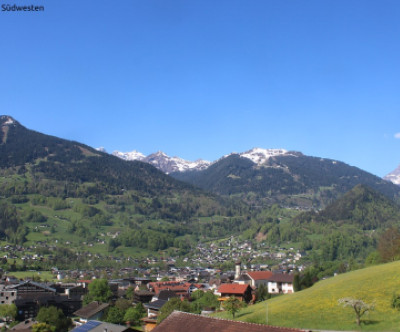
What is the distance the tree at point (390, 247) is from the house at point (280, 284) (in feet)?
62.1

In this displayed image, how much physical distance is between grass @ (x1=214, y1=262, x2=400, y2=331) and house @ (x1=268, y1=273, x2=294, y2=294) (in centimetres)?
3291

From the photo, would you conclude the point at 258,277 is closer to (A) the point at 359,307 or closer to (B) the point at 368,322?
(A) the point at 359,307

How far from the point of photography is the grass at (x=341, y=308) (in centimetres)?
4362

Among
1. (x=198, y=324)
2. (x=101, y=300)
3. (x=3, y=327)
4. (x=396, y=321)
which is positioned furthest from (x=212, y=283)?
(x=198, y=324)

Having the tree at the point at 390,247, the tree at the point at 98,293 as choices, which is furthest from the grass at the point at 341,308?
the tree at the point at 98,293

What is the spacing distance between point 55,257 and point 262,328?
18285 cm

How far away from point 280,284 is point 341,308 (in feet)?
163

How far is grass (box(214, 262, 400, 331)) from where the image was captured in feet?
143

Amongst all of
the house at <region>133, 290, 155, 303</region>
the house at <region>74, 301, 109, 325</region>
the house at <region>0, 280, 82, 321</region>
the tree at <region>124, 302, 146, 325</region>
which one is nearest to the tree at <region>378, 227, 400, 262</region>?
the tree at <region>124, 302, 146, 325</region>

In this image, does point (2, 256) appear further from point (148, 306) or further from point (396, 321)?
point (396, 321)

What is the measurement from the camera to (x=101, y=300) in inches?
3784

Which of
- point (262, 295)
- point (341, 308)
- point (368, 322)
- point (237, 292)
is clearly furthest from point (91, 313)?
point (368, 322)

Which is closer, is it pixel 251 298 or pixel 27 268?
pixel 251 298

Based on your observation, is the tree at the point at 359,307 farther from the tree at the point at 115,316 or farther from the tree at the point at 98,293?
the tree at the point at 98,293
